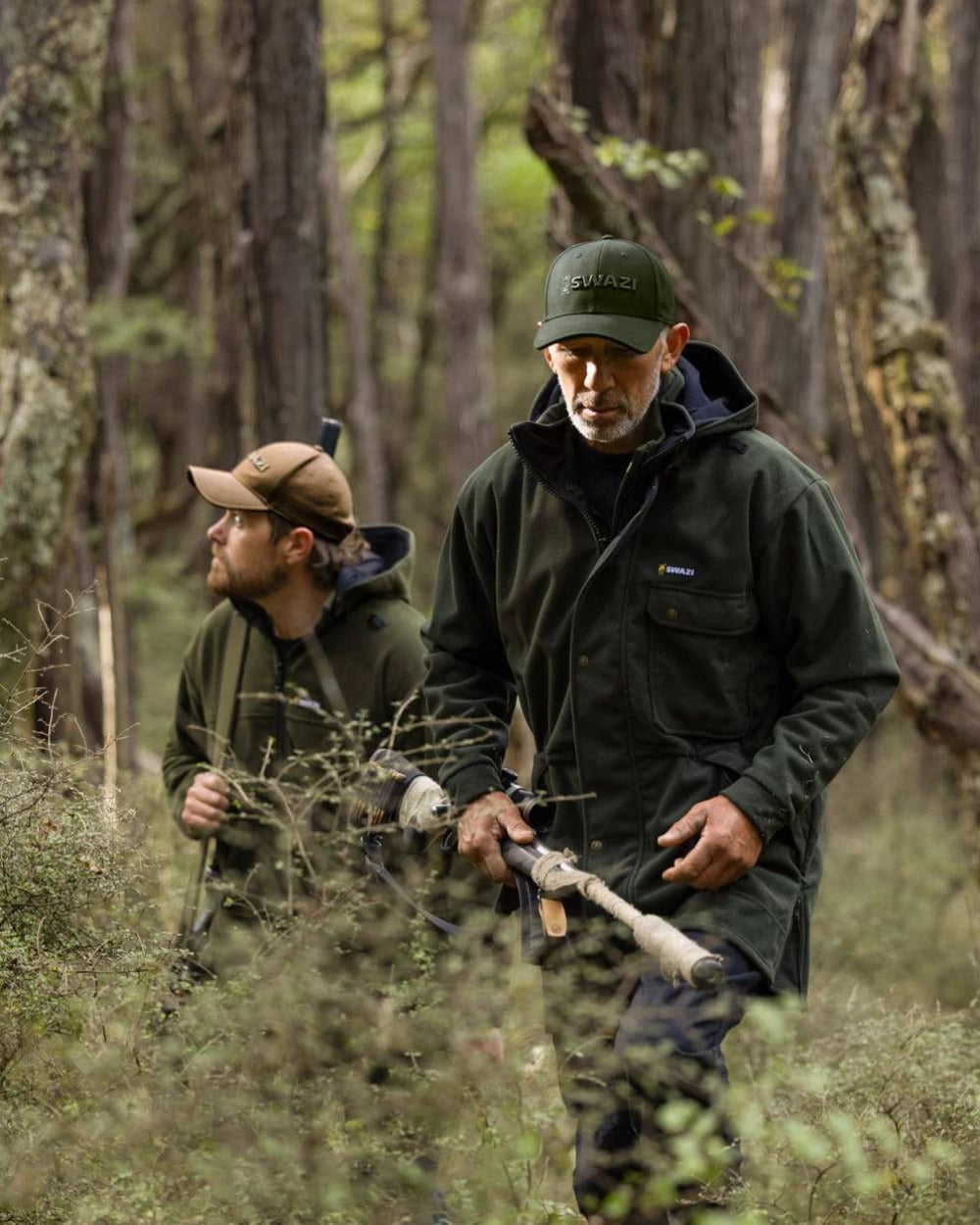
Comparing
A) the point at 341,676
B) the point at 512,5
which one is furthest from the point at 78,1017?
the point at 512,5

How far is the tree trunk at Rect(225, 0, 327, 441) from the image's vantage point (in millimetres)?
7875

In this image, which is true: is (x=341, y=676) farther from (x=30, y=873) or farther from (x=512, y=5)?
(x=512, y=5)

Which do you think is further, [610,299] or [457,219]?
[457,219]

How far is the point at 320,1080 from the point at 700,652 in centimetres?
145

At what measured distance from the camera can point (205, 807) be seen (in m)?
5.04

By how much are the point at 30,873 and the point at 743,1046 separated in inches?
108

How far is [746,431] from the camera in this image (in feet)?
13.8

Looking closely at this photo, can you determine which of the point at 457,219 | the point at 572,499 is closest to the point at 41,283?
the point at 572,499

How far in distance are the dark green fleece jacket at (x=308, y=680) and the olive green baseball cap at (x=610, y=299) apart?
4.73 ft

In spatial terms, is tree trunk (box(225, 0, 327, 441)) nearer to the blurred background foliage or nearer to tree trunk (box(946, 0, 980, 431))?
the blurred background foliage

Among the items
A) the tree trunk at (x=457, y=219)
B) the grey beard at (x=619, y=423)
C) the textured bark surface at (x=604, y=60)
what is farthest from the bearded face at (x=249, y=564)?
the tree trunk at (x=457, y=219)

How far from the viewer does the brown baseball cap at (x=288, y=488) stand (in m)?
5.33

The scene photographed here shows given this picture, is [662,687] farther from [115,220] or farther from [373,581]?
[115,220]

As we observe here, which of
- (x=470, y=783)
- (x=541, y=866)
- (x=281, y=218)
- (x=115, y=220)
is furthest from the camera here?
(x=115, y=220)
